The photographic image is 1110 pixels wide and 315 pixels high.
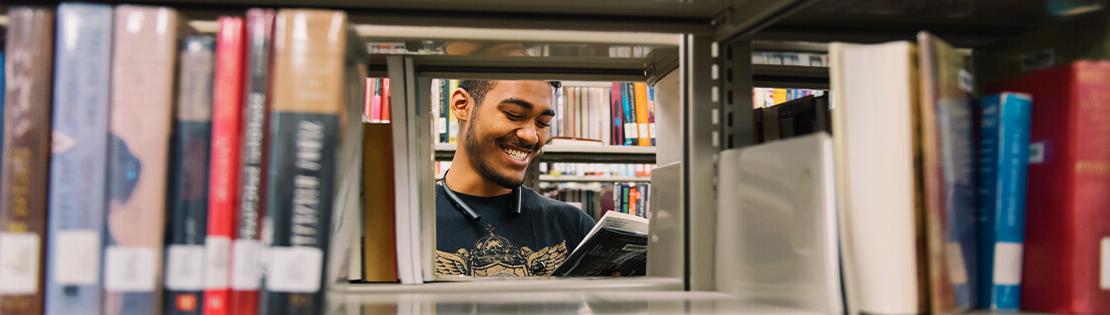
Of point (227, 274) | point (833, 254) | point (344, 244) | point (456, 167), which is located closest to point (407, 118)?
point (344, 244)

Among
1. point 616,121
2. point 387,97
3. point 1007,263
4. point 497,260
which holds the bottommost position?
point 497,260

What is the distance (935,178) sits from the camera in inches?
22.7

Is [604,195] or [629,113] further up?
[629,113]

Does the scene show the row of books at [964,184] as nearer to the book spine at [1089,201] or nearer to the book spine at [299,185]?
the book spine at [1089,201]

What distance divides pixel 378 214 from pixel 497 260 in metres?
1.12

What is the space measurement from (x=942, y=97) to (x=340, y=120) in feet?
1.65

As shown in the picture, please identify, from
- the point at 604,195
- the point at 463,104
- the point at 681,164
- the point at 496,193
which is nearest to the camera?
the point at 681,164

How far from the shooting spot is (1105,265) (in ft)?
2.02

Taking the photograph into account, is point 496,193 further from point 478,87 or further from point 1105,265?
point 1105,265

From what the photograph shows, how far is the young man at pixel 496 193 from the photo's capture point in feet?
6.40

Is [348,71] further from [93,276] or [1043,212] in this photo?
[1043,212]

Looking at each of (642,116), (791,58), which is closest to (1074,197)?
(791,58)

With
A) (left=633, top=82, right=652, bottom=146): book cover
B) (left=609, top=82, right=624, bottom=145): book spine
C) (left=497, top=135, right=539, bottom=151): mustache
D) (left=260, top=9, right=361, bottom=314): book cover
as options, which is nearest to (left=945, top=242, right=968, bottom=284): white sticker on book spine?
(left=260, top=9, right=361, bottom=314): book cover

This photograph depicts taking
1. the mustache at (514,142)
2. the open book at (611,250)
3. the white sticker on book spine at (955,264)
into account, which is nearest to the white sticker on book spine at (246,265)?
the white sticker on book spine at (955,264)
